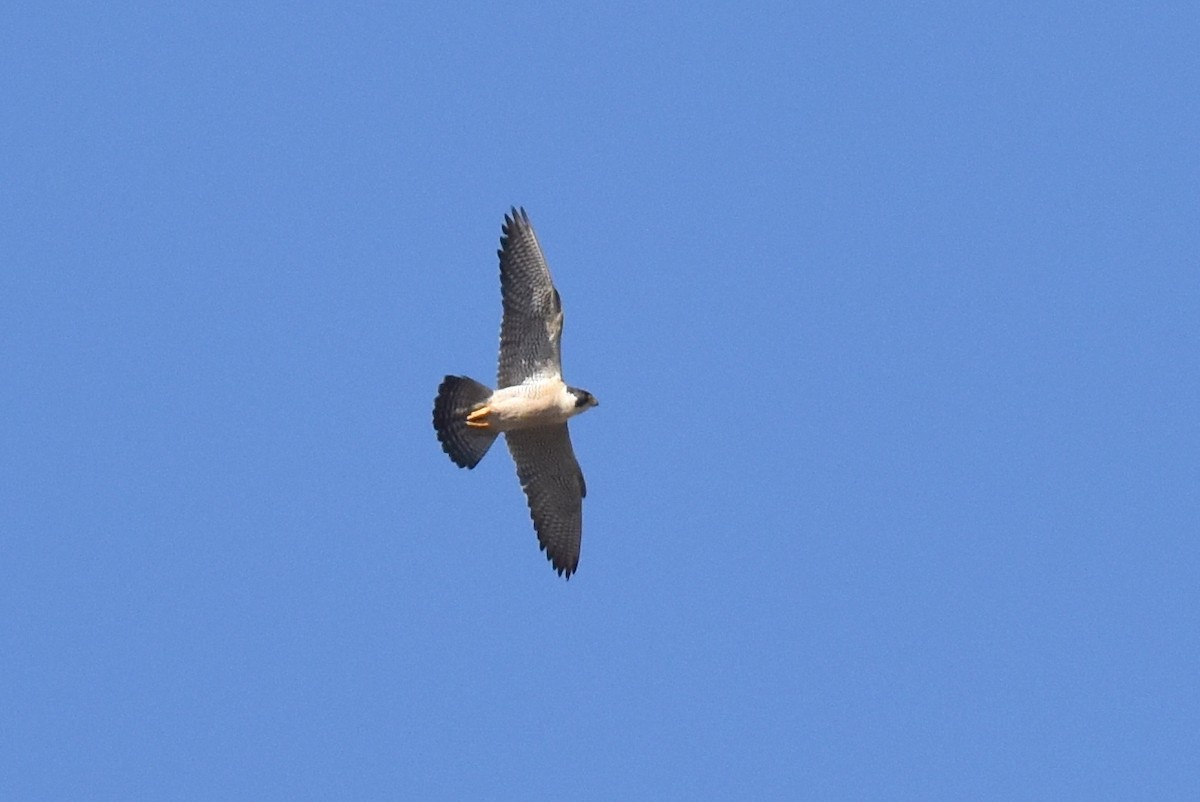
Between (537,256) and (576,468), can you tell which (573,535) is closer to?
(576,468)

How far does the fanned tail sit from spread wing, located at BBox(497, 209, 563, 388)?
463 millimetres

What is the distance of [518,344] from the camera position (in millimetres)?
21000

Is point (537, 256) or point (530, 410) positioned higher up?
point (537, 256)

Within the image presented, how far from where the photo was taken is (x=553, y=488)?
2214cm

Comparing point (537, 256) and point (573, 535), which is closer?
point (537, 256)

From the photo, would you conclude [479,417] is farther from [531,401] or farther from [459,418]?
[531,401]

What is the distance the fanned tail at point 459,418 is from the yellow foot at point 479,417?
47mm

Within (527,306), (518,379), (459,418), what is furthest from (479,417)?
(527,306)

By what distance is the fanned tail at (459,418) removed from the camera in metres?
21.1

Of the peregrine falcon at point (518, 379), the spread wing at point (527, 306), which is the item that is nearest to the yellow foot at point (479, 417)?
the peregrine falcon at point (518, 379)

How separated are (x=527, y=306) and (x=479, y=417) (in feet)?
3.89

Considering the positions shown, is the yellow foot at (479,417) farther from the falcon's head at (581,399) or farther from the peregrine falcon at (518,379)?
the falcon's head at (581,399)

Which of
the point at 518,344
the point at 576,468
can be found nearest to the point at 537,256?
the point at 518,344

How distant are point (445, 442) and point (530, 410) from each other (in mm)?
902
